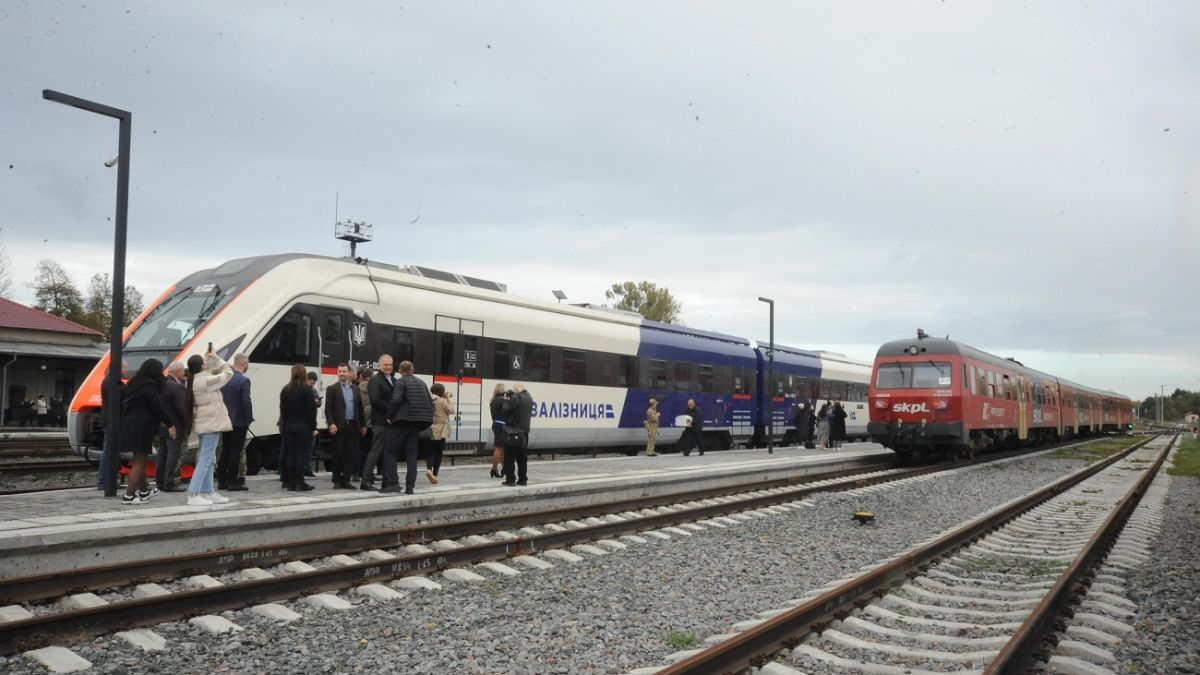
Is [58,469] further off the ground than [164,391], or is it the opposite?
[164,391]

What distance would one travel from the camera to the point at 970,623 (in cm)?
632

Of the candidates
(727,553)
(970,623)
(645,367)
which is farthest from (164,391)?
(645,367)

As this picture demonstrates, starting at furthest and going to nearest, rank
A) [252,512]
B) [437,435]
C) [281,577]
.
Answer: [437,435]
[252,512]
[281,577]

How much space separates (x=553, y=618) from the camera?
635 cm

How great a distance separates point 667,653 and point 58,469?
532 inches

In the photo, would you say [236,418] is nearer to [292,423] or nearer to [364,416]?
[292,423]

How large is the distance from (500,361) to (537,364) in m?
1.13

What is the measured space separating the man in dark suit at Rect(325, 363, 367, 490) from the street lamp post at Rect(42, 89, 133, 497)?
7.98 ft

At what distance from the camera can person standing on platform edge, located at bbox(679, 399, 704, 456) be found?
2191 centimetres

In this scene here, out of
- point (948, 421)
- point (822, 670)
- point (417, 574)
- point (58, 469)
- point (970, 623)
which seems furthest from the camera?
point (948, 421)

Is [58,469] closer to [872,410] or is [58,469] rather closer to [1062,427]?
[872,410]

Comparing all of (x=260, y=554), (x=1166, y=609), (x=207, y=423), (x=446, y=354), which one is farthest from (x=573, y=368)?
(x=1166, y=609)

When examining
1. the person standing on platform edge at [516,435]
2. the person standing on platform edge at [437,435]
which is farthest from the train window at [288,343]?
the person standing on platform edge at [516,435]

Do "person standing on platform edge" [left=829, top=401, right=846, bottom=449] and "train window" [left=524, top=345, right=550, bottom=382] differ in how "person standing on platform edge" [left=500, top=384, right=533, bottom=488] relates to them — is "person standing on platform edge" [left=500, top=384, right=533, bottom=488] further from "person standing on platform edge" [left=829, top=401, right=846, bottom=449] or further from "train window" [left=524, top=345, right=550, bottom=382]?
"person standing on platform edge" [left=829, top=401, right=846, bottom=449]
